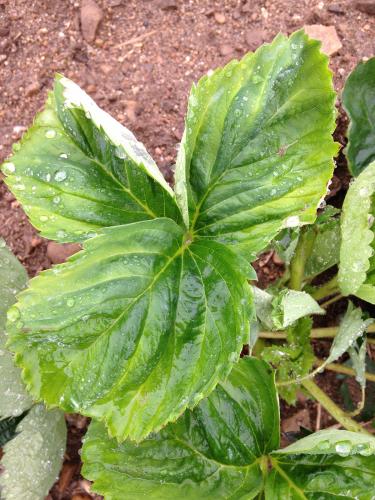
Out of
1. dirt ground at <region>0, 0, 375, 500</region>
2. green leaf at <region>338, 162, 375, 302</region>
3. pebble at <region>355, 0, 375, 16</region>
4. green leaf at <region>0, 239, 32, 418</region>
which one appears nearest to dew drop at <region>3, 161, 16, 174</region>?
green leaf at <region>0, 239, 32, 418</region>

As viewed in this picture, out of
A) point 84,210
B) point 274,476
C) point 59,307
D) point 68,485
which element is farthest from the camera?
point 68,485

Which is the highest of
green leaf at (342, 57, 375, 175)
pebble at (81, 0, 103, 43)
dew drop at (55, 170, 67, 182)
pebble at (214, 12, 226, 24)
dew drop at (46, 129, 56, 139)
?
pebble at (81, 0, 103, 43)

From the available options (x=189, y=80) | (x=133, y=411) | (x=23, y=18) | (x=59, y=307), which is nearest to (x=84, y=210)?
(x=59, y=307)

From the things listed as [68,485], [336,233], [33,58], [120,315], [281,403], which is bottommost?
[281,403]

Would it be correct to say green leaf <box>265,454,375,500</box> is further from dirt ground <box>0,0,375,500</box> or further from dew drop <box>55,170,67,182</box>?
dew drop <box>55,170,67,182</box>

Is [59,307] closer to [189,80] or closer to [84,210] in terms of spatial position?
[84,210]

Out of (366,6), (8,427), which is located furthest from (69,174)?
(366,6)

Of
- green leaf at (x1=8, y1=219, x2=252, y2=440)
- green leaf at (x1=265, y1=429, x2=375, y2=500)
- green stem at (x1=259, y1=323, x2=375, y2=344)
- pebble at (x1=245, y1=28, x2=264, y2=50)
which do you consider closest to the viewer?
green leaf at (x1=8, y1=219, x2=252, y2=440)

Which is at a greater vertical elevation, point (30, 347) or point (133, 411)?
point (30, 347)
